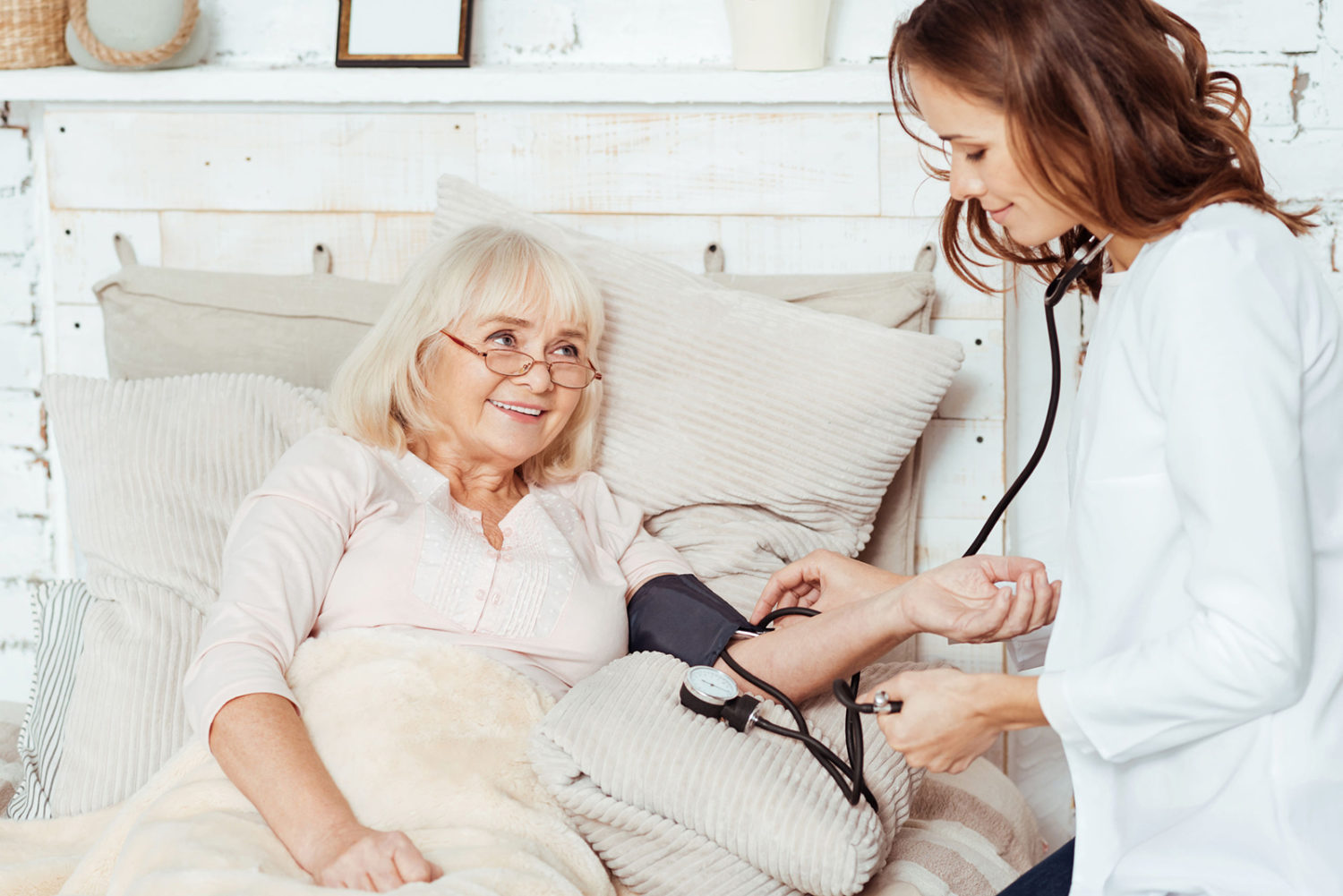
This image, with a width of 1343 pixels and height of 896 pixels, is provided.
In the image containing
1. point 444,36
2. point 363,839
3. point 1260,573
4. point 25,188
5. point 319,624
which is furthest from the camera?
point 25,188

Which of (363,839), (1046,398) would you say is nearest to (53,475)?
(363,839)

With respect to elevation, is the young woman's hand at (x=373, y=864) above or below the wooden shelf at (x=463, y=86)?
below

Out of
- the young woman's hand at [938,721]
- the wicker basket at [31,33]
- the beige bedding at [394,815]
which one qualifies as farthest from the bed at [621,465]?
the wicker basket at [31,33]

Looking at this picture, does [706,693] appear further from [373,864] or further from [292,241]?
[292,241]

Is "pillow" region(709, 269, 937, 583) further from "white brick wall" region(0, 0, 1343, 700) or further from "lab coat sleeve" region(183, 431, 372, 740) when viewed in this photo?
"lab coat sleeve" region(183, 431, 372, 740)

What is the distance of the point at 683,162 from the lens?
1.79 meters

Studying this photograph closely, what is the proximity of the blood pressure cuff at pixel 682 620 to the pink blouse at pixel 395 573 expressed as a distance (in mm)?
33

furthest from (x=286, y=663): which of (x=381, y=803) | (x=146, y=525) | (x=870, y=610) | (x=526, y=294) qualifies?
(x=870, y=610)

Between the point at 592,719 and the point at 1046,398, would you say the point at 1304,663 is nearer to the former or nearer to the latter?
the point at 592,719

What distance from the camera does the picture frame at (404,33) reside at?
179cm

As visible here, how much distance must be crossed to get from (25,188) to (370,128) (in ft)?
2.37

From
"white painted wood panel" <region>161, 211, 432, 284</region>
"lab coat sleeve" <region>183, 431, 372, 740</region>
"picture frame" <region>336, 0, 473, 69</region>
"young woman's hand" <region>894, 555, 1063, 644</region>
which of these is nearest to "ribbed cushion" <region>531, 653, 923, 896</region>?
"young woman's hand" <region>894, 555, 1063, 644</region>

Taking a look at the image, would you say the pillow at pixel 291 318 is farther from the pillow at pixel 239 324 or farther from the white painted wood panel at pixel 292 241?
the white painted wood panel at pixel 292 241

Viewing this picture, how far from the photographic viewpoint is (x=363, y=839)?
1052 millimetres
